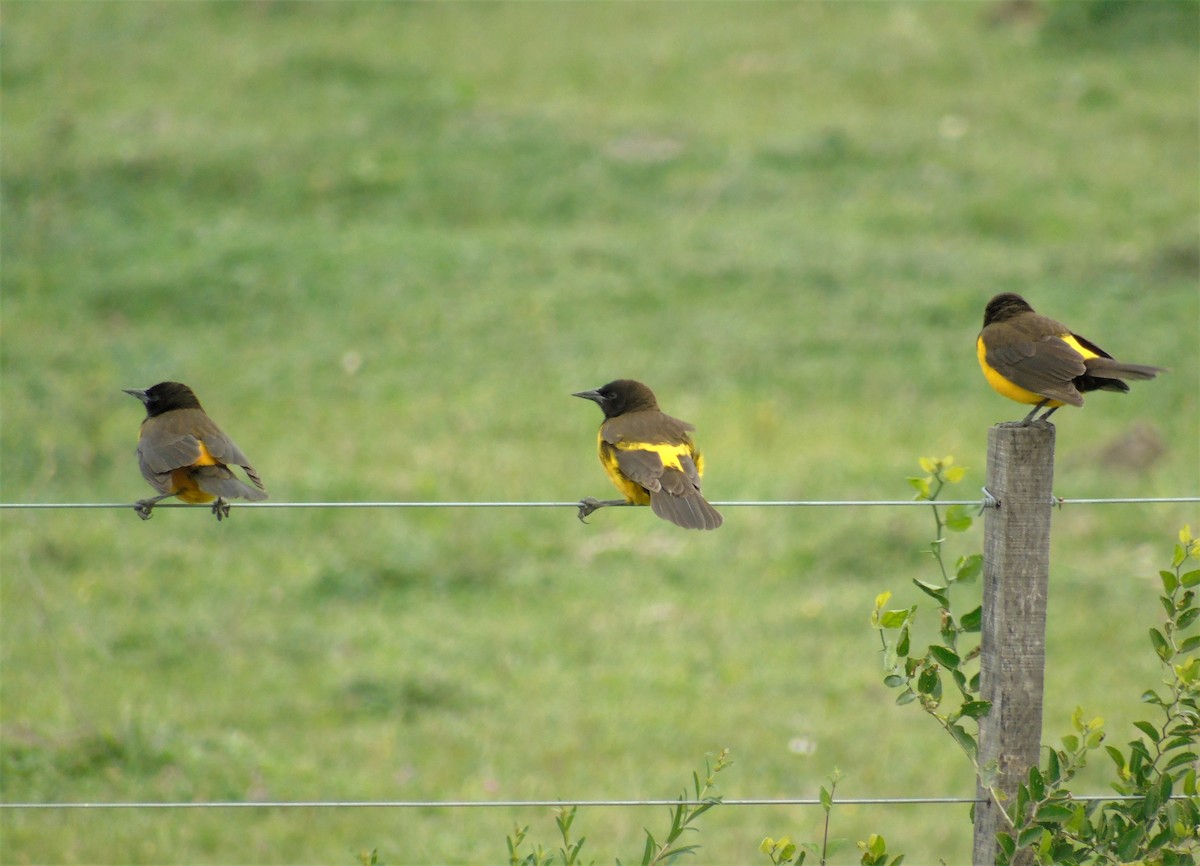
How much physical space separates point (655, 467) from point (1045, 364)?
1320 millimetres

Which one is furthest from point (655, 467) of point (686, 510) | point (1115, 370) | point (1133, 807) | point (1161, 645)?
point (1133, 807)

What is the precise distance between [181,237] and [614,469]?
37.4 ft

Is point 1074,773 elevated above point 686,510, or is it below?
below

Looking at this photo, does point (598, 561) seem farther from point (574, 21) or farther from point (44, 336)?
point (574, 21)

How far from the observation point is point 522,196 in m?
16.5

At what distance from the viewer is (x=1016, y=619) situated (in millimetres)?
3457

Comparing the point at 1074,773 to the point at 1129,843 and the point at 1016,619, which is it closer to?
the point at 1129,843

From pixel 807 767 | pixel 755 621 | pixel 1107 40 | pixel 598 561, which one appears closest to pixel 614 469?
pixel 807 767

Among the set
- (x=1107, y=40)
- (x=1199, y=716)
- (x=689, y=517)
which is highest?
(x=1107, y=40)

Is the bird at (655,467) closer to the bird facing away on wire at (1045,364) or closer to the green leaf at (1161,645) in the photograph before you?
the bird facing away on wire at (1045,364)

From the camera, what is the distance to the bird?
15.6 feet

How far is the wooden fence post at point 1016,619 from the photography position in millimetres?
3455

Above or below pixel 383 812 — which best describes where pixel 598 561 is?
above

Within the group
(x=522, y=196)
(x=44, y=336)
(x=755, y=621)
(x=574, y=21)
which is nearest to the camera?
(x=755, y=621)
